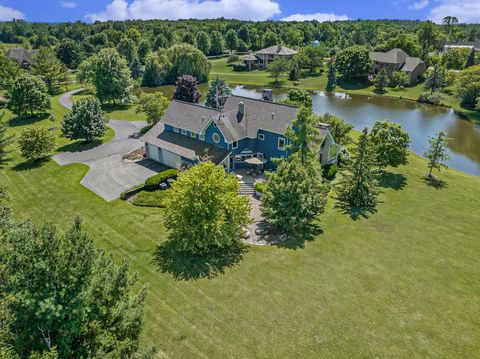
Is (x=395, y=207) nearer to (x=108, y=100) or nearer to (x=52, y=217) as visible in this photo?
(x=52, y=217)

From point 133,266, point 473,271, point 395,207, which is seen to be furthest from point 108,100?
point 473,271

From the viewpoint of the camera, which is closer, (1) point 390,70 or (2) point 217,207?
(2) point 217,207

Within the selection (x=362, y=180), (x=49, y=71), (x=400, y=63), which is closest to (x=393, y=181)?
(x=362, y=180)

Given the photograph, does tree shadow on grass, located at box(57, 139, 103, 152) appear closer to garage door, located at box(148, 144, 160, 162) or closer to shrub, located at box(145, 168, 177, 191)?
garage door, located at box(148, 144, 160, 162)

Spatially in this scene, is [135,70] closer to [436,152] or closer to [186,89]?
[186,89]

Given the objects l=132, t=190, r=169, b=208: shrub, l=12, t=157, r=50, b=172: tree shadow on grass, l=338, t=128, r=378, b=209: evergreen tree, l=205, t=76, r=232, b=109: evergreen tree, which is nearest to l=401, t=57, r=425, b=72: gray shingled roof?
l=205, t=76, r=232, b=109: evergreen tree

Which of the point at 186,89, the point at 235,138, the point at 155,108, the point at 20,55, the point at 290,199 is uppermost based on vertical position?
the point at 20,55
